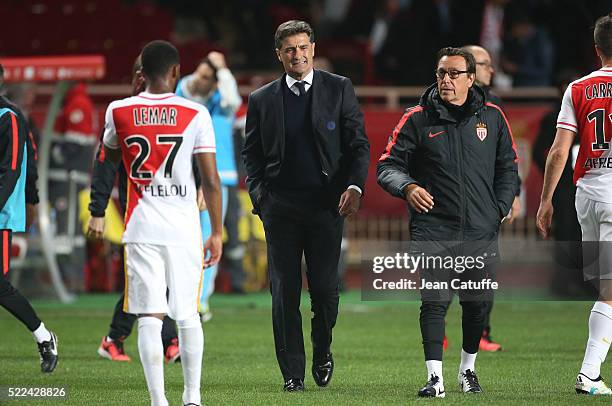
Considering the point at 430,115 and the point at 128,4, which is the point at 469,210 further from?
the point at 128,4

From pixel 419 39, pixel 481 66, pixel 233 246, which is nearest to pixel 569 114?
pixel 481 66

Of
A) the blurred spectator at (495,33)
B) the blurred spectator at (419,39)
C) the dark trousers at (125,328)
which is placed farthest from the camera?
the blurred spectator at (419,39)

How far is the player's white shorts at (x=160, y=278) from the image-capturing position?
663cm

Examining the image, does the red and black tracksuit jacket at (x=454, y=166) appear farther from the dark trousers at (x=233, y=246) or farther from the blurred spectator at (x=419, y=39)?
the blurred spectator at (x=419, y=39)

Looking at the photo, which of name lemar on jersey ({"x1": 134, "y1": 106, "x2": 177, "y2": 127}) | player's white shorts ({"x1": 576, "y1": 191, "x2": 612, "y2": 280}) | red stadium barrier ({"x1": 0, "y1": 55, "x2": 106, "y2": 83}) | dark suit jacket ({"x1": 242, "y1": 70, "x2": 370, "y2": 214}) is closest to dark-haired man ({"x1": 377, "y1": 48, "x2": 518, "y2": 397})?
dark suit jacket ({"x1": 242, "y1": 70, "x2": 370, "y2": 214})

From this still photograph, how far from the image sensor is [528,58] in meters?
18.3

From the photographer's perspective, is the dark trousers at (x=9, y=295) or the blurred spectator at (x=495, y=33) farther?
the blurred spectator at (x=495, y=33)

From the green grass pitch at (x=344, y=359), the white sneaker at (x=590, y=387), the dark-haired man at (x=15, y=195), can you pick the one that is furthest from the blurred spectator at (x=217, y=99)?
the white sneaker at (x=590, y=387)

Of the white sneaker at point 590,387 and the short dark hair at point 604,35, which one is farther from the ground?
the short dark hair at point 604,35

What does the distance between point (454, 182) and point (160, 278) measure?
2002 millimetres

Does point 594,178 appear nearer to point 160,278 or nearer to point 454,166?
point 454,166

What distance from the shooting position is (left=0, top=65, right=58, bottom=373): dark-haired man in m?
8.67

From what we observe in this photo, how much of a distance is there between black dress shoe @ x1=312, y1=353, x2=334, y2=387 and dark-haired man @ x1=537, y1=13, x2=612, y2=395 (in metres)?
1.63

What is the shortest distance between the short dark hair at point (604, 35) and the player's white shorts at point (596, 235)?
2.99ft
